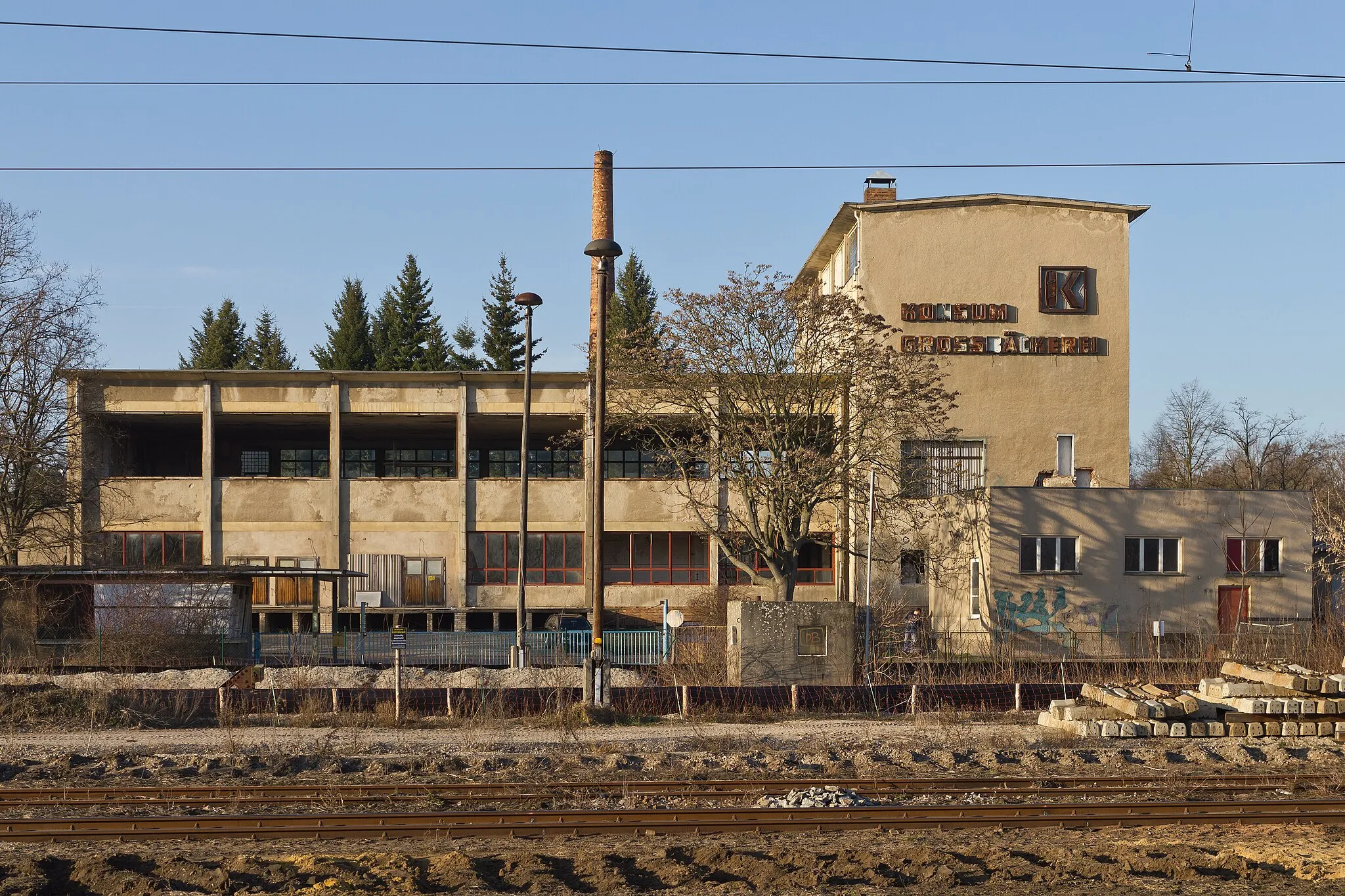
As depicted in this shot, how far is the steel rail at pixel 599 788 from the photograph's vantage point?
14.5m

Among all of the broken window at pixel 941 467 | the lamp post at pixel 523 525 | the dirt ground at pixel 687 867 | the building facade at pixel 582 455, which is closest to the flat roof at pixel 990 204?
the building facade at pixel 582 455

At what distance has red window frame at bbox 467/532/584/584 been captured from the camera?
48812 mm

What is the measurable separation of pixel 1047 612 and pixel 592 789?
2692 cm

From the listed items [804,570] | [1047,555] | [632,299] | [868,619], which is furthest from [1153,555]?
[632,299]

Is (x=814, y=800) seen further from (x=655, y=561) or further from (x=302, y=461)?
(x=302, y=461)

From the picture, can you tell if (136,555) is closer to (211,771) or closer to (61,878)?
(211,771)

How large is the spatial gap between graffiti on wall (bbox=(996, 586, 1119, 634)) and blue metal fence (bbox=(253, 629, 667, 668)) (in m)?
12.9

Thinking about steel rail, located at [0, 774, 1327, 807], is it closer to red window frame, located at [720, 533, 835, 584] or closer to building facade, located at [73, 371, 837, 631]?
red window frame, located at [720, 533, 835, 584]

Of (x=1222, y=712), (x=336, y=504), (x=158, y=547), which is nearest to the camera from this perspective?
(x=1222, y=712)

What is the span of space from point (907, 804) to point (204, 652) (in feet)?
71.6

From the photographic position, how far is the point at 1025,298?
4622cm

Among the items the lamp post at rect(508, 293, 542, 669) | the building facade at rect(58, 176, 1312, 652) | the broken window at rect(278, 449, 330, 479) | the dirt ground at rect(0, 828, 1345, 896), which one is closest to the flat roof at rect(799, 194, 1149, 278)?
the building facade at rect(58, 176, 1312, 652)

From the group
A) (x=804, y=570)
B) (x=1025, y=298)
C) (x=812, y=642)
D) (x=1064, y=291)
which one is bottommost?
(x=804, y=570)

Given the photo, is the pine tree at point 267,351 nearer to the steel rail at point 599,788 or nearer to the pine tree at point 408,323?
the pine tree at point 408,323
